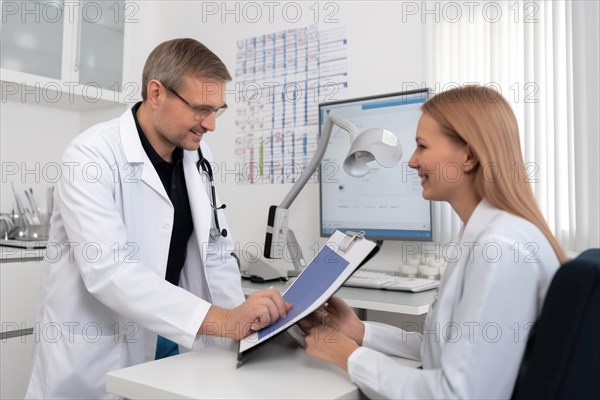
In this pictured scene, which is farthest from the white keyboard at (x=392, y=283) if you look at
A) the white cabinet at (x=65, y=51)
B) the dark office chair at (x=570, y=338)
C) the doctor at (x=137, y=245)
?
the white cabinet at (x=65, y=51)

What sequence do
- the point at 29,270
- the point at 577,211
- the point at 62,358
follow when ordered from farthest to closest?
1. the point at 29,270
2. the point at 577,211
3. the point at 62,358

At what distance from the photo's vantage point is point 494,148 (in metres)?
0.95

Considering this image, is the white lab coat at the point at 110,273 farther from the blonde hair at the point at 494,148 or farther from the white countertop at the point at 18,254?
the white countertop at the point at 18,254

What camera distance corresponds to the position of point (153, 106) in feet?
4.80

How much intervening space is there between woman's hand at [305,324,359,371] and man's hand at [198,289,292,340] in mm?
81

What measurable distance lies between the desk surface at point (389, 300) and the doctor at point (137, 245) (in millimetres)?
410

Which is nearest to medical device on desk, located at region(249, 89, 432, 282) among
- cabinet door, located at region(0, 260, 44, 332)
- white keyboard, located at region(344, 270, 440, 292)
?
white keyboard, located at region(344, 270, 440, 292)

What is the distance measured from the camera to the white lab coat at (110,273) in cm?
119

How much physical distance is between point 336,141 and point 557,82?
2.91ft

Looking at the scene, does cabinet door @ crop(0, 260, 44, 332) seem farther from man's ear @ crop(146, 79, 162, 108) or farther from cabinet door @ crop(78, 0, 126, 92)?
man's ear @ crop(146, 79, 162, 108)

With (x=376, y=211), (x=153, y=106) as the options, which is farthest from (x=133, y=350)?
(x=376, y=211)

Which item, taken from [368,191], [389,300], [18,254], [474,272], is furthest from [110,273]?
[18,254]

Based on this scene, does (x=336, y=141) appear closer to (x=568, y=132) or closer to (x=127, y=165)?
(x=568, y=132)

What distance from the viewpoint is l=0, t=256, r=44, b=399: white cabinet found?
7.78 feet
